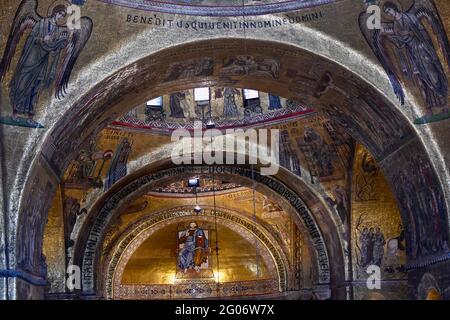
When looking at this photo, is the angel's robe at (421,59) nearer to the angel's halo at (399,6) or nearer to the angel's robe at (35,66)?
the angel's halo at (399,6)

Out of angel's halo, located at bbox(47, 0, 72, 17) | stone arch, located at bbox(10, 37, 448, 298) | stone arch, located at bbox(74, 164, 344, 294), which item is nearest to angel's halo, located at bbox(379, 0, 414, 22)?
stone arch, located at bbox(10, 37, 448, 298)

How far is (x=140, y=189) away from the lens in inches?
794

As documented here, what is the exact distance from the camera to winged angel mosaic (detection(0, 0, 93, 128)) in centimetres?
1158

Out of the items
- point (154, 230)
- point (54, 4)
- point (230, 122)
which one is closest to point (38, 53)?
point (54, 4)

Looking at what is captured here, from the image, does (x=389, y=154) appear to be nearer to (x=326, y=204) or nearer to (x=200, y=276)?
(x=326, y=204)

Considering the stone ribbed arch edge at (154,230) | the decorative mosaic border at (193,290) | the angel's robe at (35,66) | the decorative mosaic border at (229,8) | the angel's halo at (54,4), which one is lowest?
the decorative mosaic border at (193,290)

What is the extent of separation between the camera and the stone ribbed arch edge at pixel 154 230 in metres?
23.7

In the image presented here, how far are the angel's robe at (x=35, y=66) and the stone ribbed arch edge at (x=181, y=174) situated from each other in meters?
7.68

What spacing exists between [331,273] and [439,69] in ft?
27.1

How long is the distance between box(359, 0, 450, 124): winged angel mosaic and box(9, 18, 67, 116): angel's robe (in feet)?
15.1

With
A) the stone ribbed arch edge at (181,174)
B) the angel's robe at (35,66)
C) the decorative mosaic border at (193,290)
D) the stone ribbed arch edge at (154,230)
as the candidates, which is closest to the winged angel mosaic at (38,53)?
the angel's robe at (35,66)

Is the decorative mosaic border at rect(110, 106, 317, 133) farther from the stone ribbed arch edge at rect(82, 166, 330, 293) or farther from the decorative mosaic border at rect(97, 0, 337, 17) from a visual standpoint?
the decorative mosaic border at rect(97, 0, 337, 17)

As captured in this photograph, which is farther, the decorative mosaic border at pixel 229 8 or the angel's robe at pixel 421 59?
the decorative mosaic border at pixel 229 8
